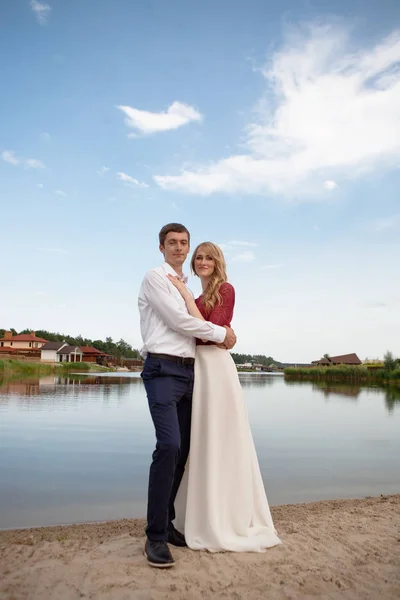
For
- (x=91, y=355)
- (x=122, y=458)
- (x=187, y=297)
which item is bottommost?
(x=122, y=458)

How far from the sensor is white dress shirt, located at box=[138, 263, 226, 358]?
317cm

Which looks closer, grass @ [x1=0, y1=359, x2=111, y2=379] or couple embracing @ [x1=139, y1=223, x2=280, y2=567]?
couple embracing @ [x1=139, y1=223, x2=280, y2=567]

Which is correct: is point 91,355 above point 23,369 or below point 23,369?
above

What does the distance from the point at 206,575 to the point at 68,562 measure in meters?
0.86

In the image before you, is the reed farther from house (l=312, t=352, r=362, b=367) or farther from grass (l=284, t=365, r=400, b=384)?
house (l=312, t=352, r=362, b=367)

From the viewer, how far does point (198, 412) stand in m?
3.34

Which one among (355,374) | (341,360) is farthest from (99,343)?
(355,374)

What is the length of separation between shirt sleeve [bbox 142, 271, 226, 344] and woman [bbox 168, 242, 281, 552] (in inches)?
5.3

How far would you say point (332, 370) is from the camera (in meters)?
43.5

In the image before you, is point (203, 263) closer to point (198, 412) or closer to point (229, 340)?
point (229, 340)

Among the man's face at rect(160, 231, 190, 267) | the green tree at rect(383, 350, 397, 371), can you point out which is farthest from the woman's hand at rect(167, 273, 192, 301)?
the green tree at rect(383, 350, 397, 371)

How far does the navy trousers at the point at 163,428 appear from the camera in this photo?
3.01 meters

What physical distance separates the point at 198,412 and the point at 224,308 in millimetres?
756

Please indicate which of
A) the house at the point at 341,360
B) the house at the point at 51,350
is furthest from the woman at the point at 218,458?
the house at the point at 51,350
